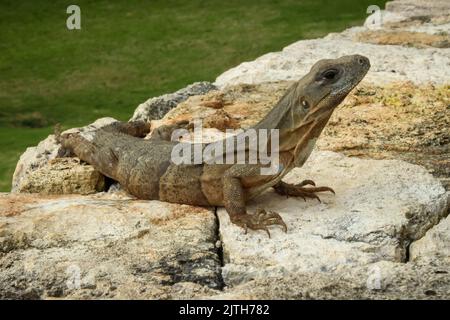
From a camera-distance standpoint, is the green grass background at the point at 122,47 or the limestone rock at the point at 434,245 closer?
the limestone rock at the point at 434,245

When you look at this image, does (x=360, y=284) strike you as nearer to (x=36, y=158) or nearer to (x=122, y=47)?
(x=36, y=158)

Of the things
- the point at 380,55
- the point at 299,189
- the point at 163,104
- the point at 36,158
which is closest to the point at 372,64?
the point at 380,55

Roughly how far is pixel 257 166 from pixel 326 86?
1.39ft

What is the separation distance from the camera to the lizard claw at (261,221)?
122 inches

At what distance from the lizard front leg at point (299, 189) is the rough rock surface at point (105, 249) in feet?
1.03

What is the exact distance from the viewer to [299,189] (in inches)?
134

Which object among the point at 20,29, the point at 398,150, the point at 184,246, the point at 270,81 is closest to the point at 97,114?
the point at 20,29

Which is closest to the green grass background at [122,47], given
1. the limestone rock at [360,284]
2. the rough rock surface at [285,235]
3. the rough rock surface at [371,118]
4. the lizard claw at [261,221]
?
the rough rock surface at [371,118]

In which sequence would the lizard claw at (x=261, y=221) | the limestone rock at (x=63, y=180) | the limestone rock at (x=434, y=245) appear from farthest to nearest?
the limestone rock at (x=63, y=180)
the lizard claw at (x=261, y=221)
the limestone rock at (x=434, y=245)

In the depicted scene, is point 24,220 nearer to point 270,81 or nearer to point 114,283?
point 114,283

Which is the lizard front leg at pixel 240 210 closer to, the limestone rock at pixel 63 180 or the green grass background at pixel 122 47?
the limestone rock at pixel 63 180

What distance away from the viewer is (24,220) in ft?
10.4

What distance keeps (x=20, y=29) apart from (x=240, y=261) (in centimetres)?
816

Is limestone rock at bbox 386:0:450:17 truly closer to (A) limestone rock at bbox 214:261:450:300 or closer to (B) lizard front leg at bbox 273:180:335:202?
(B) lizard front leg at bbox 273:180:335:202
